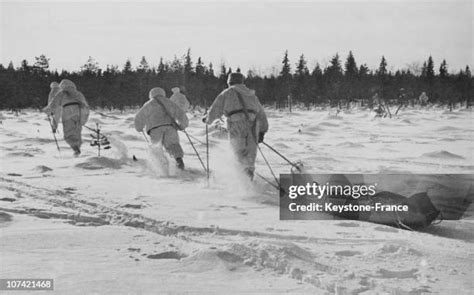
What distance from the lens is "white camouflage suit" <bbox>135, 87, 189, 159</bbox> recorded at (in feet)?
26.1

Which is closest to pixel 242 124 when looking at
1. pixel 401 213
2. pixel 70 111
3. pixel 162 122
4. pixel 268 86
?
pixel 162 122

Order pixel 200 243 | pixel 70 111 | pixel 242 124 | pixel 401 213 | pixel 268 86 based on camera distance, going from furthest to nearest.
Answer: pixel 268 86 → pixel 70 111 → pixel 242 124 → pixel 401 213 → pixel 200 243

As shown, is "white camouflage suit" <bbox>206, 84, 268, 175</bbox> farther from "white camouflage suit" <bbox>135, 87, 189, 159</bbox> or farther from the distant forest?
the distant forest

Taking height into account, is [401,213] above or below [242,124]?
below

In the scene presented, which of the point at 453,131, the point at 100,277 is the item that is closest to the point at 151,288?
Result: the point at 100,277

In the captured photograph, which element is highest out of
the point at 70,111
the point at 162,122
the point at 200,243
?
the point at 70,111

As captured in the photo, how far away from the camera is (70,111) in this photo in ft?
33.3

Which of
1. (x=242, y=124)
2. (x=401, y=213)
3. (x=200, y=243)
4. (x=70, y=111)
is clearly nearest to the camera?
(x=200, y=243)

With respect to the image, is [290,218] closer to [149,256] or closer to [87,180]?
[149,256]

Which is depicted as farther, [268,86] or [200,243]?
[268,86]

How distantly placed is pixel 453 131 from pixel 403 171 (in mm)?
10394

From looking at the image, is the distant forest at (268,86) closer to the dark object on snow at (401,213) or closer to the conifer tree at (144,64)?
the conifer tree at (144,64)

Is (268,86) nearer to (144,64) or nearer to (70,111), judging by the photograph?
(144,64)

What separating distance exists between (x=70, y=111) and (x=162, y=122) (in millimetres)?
3095
